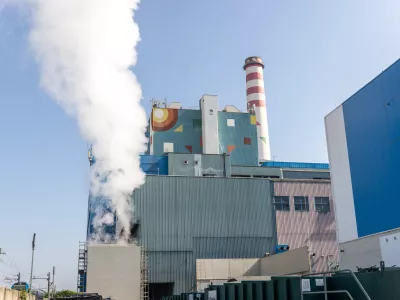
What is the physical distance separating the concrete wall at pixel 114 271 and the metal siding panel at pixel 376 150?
21.5 meters

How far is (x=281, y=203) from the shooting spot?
42312 millimetres

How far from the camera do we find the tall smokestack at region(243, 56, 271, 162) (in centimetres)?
6472

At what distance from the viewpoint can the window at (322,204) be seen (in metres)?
42.9

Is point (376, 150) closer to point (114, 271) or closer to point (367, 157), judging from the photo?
point (367, 157)

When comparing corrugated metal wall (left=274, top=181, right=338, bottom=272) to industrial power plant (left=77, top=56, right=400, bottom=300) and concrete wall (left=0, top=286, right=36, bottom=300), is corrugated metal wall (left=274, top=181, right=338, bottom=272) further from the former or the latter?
concrete wall (left=0, top=286, right=36, bottom=300)

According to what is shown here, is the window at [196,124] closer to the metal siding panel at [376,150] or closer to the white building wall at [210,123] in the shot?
the white building wall at [210,123]

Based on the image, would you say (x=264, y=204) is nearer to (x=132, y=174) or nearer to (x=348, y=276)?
(x=132, y=174)

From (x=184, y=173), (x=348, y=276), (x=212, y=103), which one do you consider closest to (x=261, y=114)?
(x=212, y=103)

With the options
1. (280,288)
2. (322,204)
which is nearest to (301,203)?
(322,204)

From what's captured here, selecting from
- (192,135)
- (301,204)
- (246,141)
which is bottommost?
(301,204)

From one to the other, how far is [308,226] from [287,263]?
8.32m

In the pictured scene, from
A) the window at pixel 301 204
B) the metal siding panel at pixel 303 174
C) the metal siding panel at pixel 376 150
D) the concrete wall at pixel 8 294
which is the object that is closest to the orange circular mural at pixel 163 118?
the metal siding panel at pixel 303 174

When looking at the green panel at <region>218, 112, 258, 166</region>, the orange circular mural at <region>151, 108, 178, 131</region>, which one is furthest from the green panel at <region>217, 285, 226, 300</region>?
the orange circular mural at <region>151, 108, 178, 131</region>

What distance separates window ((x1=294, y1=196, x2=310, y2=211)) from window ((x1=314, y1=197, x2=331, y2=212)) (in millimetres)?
1027
